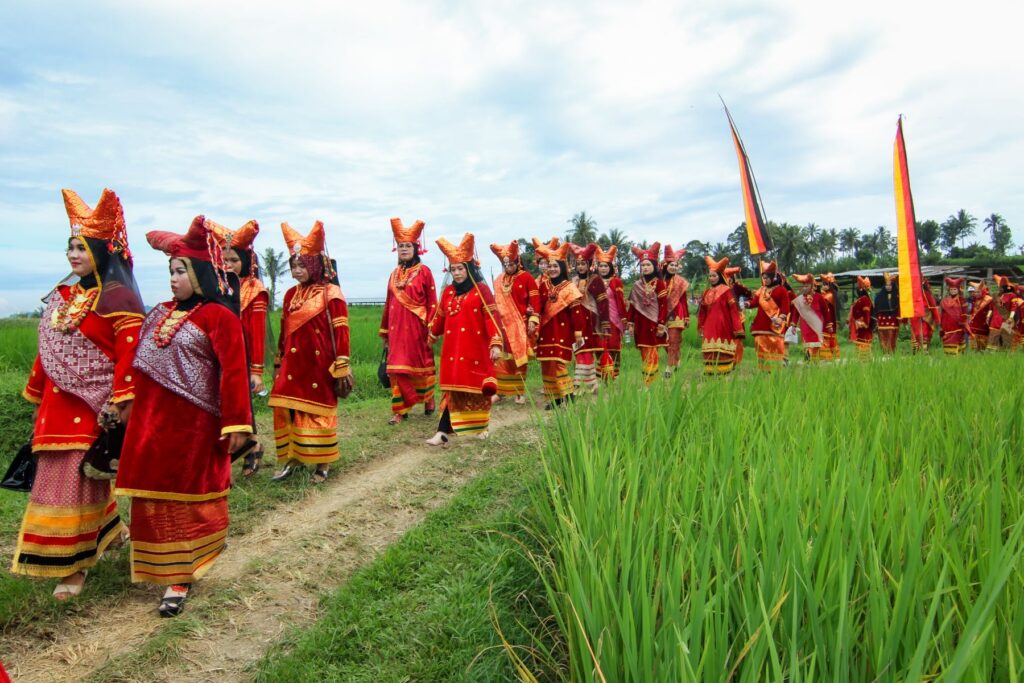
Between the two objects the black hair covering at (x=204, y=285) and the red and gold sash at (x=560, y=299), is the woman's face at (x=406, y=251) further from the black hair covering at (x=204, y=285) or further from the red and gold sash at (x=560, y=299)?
the black hair covering at (x=204, y=285)

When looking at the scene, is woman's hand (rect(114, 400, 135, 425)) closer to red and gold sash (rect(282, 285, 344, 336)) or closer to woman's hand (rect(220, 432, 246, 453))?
woman's hand (rect(220, 432, 246, 453))

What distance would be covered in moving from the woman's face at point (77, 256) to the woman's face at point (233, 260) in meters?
1.42

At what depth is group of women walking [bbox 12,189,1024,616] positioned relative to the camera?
10.2ft

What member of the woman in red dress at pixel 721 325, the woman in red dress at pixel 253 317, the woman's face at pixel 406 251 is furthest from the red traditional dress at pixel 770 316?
the woman in red dress at pixel 253 317

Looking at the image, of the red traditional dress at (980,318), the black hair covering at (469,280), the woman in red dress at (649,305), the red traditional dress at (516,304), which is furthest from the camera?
the red traditional dress at (980,318)

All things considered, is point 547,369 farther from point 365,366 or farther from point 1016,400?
point 1016,400

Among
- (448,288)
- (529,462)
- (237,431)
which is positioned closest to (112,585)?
(237,431)

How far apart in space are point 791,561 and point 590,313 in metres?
6.79

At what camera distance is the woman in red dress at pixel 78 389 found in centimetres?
315

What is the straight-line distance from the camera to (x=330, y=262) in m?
5.16

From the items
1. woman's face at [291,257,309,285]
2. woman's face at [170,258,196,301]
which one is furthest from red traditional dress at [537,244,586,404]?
woman's face at [170,258,196,301]

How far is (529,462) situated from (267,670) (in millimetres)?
2332

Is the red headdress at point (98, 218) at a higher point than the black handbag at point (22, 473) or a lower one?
higher

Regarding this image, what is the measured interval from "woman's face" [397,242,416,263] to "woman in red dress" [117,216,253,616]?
125 inches
